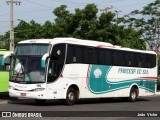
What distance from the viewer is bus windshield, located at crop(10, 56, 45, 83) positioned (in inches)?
786

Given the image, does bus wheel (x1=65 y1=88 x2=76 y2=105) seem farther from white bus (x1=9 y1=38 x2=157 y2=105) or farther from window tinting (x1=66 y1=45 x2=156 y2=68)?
window tinting (x1=66 y1=45 x2=156 y2=68)

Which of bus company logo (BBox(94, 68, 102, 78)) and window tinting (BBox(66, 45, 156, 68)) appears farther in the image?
bus company logo (BBox(94, 68, 102, 78))

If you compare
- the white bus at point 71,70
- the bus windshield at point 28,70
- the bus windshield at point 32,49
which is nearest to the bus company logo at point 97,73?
the white bus at point 71,70

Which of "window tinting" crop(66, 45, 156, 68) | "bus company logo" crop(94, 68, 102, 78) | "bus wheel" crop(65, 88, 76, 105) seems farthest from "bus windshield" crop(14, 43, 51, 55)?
"bus company logo" crop(94, 68, 102, 78)

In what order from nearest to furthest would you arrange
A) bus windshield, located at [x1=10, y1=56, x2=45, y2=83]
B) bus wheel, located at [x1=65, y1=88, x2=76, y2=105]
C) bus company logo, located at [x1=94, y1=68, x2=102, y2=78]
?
bus windshield, located at [x1=10, y1=56, x2=45, y2=83] → bus wheel, located at [x1=65, y1=88, x2=76, y2=105] → bus company logo, located at [x1=94, y1=68, x2=102, y2=78]

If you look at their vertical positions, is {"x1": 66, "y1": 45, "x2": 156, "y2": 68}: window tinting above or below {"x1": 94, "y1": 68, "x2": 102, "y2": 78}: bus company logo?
above

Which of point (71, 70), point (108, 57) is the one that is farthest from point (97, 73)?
point (71, 70)

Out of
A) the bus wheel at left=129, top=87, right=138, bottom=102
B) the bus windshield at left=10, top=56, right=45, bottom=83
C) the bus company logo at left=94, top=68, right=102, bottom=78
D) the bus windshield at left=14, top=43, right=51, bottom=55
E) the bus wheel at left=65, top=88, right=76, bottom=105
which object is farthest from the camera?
the bus wheel at left=129, top=87, right=138, bottom=102

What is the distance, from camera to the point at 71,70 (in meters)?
21.3

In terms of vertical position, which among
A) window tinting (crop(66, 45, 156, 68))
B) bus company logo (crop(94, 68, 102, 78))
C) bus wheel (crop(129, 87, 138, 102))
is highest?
window tinting (crop(66, 45, 156, 68))

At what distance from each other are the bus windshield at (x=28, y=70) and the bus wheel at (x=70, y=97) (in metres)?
1.82

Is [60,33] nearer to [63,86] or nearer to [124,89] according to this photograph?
[124,89]

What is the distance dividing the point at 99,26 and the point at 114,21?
1.69 m

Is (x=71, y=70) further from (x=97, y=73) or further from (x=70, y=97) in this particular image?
(x=97, y=73)
